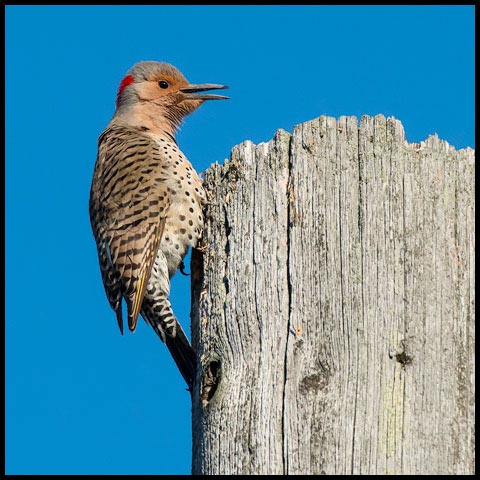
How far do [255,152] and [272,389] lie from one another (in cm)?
120

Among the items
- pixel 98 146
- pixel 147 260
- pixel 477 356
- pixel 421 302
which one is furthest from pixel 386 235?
pixel 98 146

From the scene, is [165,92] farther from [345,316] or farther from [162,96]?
[345,316]

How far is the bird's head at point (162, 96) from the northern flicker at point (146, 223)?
470 millimetres

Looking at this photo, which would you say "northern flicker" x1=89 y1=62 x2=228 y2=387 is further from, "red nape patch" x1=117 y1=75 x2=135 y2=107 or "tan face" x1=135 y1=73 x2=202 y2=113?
"red nape patch" x1=117 y1=75 x2=135 y2=107

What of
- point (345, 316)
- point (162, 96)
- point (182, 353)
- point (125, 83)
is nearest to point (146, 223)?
point (182, 353)

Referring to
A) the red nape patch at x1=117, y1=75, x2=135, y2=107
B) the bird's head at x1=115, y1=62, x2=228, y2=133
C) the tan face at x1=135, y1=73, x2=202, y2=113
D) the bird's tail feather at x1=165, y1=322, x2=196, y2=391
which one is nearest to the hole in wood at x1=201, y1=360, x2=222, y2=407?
the bird's tail feather at x1=165, y1=322, x2=196, y2=391

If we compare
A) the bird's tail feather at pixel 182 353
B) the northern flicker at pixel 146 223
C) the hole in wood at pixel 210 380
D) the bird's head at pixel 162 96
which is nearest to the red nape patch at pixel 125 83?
the bird's head at pixel 162 96

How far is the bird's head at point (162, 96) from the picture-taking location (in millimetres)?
6531

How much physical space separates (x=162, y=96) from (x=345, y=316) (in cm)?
362

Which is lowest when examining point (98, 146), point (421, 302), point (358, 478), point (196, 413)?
point (358, 478)

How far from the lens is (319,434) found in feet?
10.8

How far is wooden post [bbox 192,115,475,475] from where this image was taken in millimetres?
3279

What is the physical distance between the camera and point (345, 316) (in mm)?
3445

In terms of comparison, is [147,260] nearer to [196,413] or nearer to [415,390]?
[196,413]
